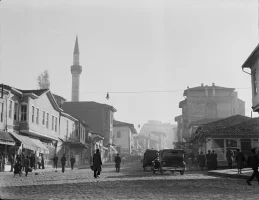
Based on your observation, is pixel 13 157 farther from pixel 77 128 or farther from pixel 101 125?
pixel 101 125

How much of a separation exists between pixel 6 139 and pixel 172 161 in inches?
480

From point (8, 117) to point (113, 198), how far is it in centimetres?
2281

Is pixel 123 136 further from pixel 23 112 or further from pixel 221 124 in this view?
pixel 23 112

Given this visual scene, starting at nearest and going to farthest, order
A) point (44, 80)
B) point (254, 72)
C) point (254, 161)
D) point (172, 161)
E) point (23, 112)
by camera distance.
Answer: point (254, 161) < point (172, 161) < point (254, 72) < point (23, 112) < point (44, 80)

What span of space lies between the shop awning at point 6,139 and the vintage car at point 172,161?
1138cm

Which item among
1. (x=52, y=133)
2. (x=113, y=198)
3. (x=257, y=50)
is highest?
(x=257, y=50)

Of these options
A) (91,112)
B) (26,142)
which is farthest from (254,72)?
(91,112)

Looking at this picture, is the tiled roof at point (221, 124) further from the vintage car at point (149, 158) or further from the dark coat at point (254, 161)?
the dark coat at point (254, 161)

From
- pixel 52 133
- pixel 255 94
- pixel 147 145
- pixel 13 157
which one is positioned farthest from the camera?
pixel 147 145

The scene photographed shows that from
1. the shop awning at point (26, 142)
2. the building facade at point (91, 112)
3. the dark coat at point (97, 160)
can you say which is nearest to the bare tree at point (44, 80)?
the building facade at point (91, 112)

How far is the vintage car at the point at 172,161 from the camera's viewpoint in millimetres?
24402

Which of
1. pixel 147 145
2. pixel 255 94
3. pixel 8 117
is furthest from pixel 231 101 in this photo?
pixel 147 145

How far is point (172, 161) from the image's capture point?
2486 cm

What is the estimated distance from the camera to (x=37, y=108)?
36250 mm
